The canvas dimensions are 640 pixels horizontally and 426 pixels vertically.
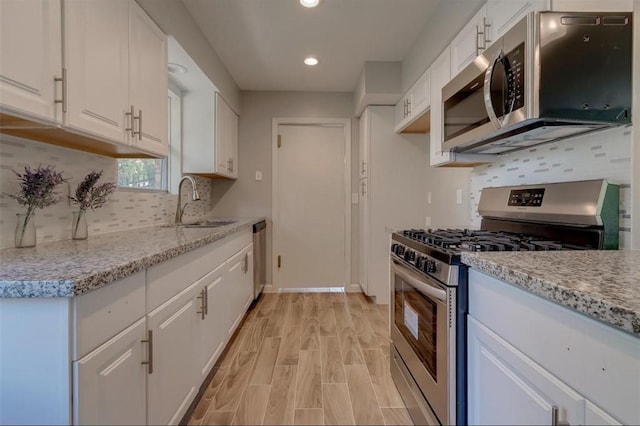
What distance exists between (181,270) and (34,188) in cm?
63

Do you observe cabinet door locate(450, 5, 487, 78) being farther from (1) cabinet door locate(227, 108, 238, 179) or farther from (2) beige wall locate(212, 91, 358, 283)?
(1) cabinet door locate(227, 108, 238, 179)

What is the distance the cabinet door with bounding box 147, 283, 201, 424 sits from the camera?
1128 millimetres

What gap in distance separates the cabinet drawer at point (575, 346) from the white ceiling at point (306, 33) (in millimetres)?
2048

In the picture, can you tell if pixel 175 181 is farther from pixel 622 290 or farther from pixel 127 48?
pixel 622 290

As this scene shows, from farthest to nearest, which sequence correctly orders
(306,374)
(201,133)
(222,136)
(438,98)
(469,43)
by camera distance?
(222,136), (201,133), (438,98), (306,374), (469,43)

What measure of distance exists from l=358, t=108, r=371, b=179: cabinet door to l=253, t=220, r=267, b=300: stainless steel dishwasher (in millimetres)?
1232

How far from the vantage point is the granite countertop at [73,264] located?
71 cm

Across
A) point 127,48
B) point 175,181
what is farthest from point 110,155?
point 175,181

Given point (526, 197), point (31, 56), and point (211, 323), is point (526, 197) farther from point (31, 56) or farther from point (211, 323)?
point (31, 56)

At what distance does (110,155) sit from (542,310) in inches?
80.3

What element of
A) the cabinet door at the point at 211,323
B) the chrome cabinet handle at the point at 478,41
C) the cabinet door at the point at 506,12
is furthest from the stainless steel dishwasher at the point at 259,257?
the cabinet door at the point at 506,12

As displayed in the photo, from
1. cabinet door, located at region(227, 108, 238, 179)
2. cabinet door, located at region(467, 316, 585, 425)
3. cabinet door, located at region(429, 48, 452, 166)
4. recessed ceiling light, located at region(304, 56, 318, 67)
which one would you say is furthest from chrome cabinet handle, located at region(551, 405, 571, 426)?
cabinet door, located at region(227, 108, 238, 179)

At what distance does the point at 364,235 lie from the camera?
3266 mm

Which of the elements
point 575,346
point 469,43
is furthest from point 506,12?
point 575,346
